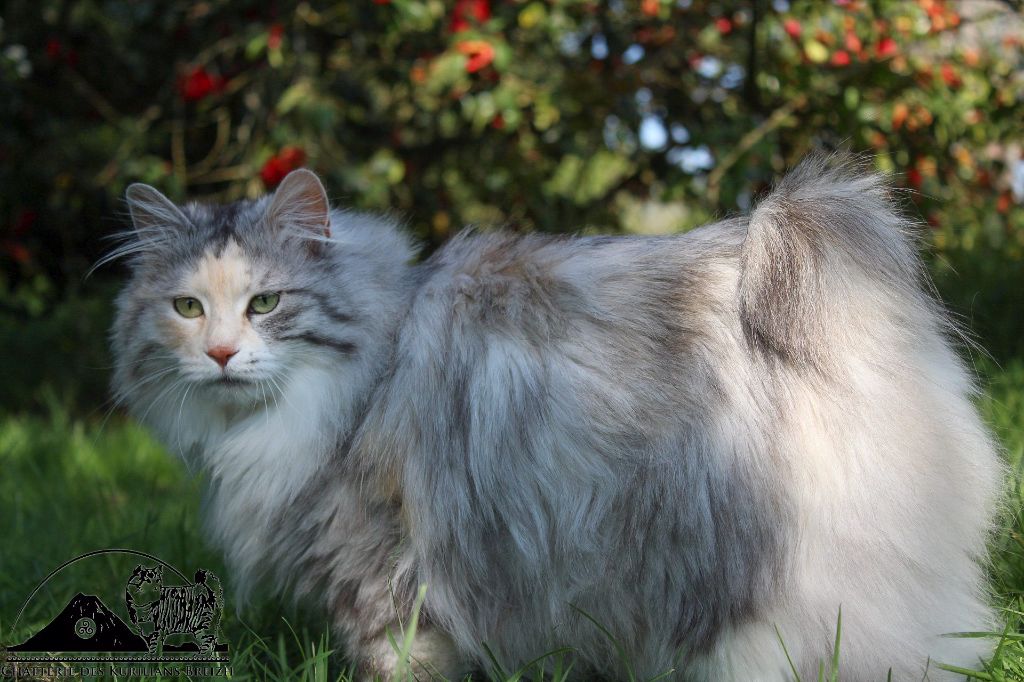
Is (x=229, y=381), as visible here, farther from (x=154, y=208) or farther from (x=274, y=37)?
(x=274, y=37)

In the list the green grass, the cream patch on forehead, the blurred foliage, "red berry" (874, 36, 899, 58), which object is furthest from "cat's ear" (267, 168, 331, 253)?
"red berry" (874, 36, 899, 58)

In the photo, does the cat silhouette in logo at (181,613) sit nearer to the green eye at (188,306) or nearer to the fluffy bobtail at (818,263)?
the green eye at (188,306)

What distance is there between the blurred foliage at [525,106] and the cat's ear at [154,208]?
4.16ft

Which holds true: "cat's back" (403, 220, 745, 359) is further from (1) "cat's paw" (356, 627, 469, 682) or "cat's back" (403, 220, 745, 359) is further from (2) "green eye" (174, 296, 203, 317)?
(1) "cat's paw" (356, 627, 469, 682)

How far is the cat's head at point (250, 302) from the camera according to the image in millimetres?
2051

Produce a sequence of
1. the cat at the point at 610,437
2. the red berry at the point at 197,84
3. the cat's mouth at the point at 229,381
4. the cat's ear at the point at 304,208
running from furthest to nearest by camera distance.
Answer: the red berry at the point at 197,84 < the cat's ear at the point at 304,208 < the cat's mouth at the point at 229,381 < the cat at the point at 610,437

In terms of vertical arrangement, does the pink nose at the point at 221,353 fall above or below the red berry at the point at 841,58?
below

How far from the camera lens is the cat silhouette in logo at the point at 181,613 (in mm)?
2109

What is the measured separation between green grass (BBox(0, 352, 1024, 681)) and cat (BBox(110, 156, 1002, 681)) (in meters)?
0.13

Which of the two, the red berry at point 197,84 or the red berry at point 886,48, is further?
the red berry at point 197,84

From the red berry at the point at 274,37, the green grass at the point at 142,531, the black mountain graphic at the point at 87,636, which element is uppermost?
the red berry at the point at 274,37

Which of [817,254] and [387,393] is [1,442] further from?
[817,254]

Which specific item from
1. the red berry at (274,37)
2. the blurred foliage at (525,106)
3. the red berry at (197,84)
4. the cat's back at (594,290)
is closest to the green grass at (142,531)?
the cat's back at (594,290)

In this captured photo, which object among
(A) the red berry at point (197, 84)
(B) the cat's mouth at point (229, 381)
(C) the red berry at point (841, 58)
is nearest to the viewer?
(B) the cat's mouth at point (229, 381)
